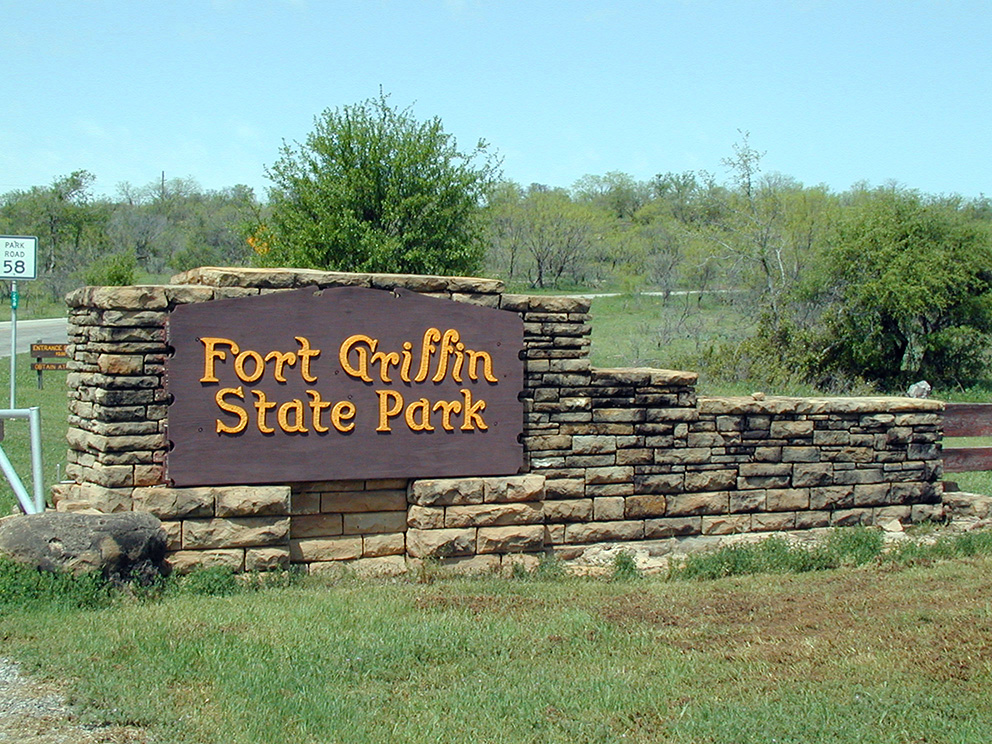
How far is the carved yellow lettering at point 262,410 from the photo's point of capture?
762 centimetres

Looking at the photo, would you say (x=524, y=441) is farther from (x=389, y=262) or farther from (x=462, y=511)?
(x=389, y=262)

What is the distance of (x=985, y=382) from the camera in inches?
955

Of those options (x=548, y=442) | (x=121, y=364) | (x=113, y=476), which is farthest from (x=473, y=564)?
(x=121, y=364)

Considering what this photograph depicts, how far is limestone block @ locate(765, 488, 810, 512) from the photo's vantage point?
30.9 feet

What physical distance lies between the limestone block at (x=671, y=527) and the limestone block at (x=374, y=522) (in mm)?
2160

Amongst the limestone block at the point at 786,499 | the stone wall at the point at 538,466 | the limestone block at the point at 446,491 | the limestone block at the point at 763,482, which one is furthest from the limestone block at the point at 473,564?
the limestone block at the point at 786,499

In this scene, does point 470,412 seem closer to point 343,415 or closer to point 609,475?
point 343,415

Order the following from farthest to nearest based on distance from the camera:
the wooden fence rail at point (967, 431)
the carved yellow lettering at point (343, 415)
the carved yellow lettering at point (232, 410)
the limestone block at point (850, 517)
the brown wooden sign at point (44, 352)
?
1. the brown wooden sign at point (44, 352)
2. the wooden fence rail at point (967, 431)
3. the limestone block at point (850, 517)
4. the carved yellow lettering at point (343, 415)
5. the carved yellow lettering at point (232, 410)

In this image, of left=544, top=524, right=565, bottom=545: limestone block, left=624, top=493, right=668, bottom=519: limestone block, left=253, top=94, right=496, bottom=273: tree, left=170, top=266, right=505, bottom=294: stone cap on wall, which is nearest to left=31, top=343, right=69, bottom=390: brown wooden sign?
left=253, top=94, right=496, bottom=273: tree

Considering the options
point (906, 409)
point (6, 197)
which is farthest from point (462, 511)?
point (6, 197)

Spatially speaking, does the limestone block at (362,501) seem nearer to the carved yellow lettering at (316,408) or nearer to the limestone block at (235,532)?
the limestone block at (235,532)

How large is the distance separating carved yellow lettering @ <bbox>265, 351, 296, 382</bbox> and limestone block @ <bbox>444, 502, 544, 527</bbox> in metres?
1.66

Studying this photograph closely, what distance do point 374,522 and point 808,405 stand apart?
4.10 metres

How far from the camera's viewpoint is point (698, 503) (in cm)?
914
